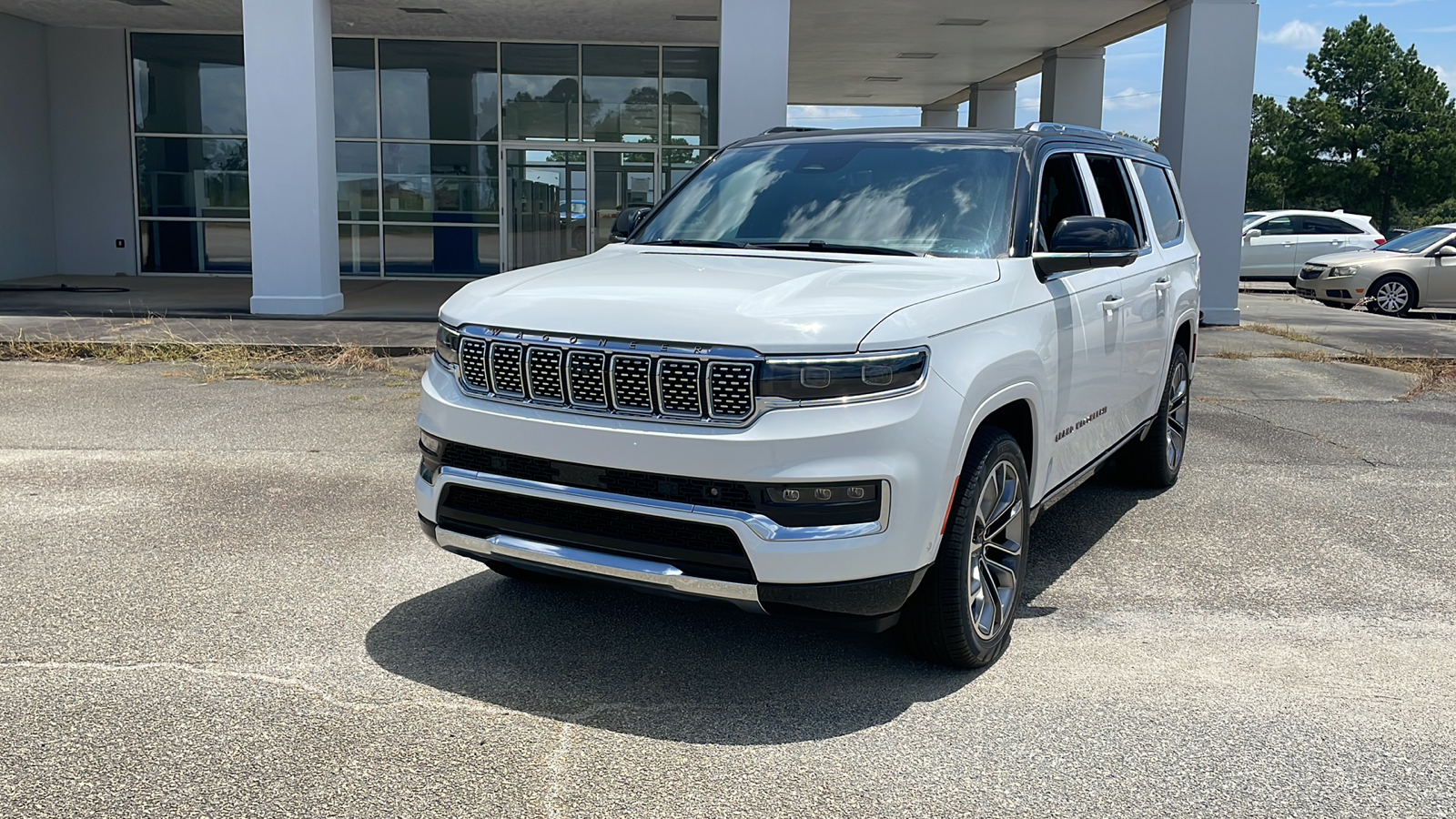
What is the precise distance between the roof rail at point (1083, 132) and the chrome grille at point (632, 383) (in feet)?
8.09

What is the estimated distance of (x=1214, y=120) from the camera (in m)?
15.9

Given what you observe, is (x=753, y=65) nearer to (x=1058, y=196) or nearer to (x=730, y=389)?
(x=1058, y=196)

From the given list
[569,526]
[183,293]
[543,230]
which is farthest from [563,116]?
[569,526]

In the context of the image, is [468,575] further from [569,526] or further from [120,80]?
[120,80]

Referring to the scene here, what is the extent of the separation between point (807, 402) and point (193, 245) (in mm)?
21603

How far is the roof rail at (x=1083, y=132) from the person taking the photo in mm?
5371

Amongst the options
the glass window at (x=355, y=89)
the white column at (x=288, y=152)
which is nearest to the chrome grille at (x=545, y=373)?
the white column at (x=288, y=152)

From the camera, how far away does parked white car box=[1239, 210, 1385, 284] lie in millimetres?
25391

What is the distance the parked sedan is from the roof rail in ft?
51.6

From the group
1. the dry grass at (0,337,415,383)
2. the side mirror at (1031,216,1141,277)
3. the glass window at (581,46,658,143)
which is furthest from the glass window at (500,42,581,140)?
the side mirror at (1031,216,1141,277)

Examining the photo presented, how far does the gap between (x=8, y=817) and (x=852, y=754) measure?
2292mm

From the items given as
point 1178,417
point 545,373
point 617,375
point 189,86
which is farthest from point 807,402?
point 189,86

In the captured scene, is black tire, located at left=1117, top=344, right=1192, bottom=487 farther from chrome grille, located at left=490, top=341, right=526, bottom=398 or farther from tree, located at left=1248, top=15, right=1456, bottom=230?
tree, located at left=1248, top=15, right=1456, bottom=230

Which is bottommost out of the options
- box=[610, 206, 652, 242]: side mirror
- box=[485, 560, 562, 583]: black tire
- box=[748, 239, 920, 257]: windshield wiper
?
box=[485, 560, 562, 583]: black tire
